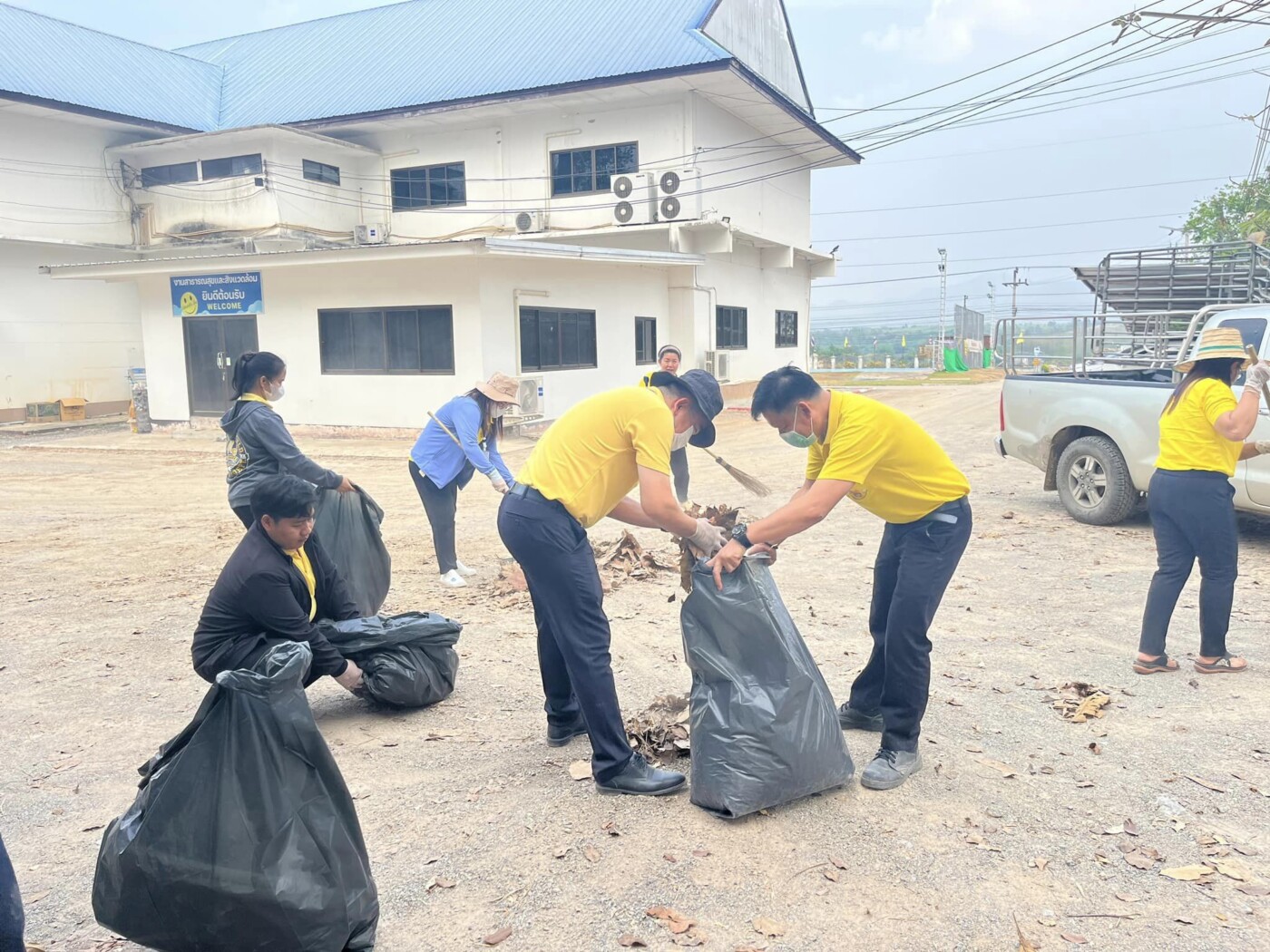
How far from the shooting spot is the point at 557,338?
1784cm

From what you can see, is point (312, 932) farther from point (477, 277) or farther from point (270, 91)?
point (270, 91)

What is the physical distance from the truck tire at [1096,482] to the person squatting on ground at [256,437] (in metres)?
6.59

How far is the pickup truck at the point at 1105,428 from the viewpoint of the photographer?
746 centimetres

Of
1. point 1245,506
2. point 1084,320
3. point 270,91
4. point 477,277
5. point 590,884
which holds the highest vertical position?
point 270,91

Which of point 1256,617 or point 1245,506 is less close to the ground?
point 1245,506

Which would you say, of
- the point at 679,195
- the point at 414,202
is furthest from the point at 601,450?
the point at 414,202

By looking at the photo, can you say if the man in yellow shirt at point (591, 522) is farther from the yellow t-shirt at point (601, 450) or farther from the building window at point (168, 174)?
the building window at point (168, 174)

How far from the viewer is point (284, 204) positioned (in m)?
Result: 22.7

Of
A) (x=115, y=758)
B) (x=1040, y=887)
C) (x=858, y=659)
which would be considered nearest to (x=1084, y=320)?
(x=858, y=659)

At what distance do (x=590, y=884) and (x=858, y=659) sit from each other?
2583 millimetres

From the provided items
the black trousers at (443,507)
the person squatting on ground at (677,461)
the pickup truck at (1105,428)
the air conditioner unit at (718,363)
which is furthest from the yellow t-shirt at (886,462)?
the air conditioner unit at (718,363)

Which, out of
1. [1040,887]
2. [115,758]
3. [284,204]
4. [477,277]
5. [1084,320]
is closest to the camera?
[1040,887]

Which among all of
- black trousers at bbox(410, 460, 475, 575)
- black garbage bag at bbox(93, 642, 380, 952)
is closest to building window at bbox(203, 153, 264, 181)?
black trousers at bbox(410, 460, 475, 575)

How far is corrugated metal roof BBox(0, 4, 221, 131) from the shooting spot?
2269cm
